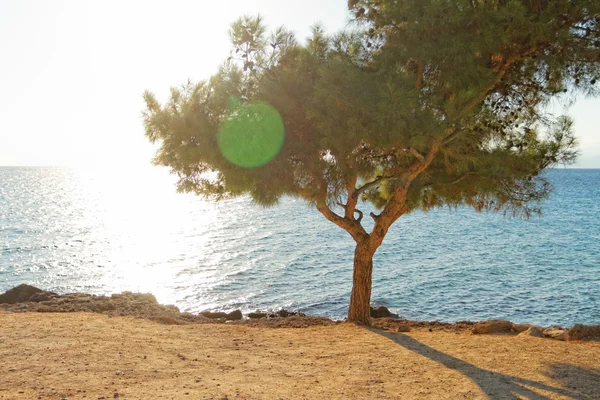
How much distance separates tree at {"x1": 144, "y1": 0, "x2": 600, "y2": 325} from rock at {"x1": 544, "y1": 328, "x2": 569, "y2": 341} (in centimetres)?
247

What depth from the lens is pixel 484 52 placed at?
9141 mm

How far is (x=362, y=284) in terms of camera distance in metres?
11.8

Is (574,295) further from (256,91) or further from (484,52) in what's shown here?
(256,91)

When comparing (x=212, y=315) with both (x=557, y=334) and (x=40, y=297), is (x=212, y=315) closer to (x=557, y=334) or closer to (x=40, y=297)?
(x=40, y=297)

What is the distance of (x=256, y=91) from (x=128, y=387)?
5589mm

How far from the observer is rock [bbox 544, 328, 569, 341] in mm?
10312

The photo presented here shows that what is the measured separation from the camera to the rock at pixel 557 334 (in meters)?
10.3

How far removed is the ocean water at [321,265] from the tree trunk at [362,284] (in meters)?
4.23

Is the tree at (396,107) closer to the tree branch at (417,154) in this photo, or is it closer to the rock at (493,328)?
the tree branch at (417,154)

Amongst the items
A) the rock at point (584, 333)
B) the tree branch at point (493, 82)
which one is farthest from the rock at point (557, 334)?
the tree branch at point (493, 82)

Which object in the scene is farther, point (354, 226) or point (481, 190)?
point (354, 226)

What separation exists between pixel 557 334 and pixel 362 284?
160 inches

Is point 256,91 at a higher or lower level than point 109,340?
higher

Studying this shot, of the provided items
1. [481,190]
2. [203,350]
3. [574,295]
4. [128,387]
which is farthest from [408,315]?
[128,387]
